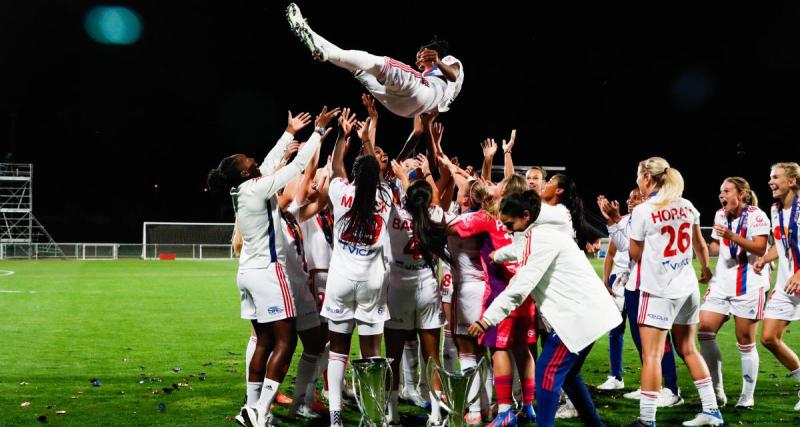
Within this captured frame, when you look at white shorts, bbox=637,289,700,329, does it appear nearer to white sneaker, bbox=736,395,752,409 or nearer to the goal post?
white sneaker, bbox=736,395,752,409

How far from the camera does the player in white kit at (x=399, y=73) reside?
5078 millimetres

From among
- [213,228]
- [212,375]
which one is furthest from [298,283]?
[213,228]

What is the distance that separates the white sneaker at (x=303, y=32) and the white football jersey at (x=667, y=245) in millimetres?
2716

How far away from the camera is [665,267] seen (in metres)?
5.53

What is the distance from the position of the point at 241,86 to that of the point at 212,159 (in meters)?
12.9

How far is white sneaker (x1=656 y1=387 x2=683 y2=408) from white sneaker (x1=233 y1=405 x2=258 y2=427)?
11.9 feet

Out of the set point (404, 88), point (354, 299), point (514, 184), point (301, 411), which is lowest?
point (301, 411)

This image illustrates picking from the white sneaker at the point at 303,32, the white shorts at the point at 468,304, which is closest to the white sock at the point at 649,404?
the white shorts at the point at 468,304

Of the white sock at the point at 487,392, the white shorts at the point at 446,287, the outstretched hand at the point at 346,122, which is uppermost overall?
the outstretched hand at the point at 346,122

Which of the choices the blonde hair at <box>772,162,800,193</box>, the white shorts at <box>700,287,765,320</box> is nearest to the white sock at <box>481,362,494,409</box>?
the white shorts at <box>700,287,765,320</box>

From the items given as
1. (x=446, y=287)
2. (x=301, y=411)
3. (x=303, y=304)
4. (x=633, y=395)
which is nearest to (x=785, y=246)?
(x=633, y=395)

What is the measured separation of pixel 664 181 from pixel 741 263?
182 centimetres

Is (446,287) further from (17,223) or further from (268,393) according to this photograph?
(17,223)

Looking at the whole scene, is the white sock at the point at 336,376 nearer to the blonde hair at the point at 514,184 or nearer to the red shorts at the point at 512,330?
the red shorts at the point at 512,330
